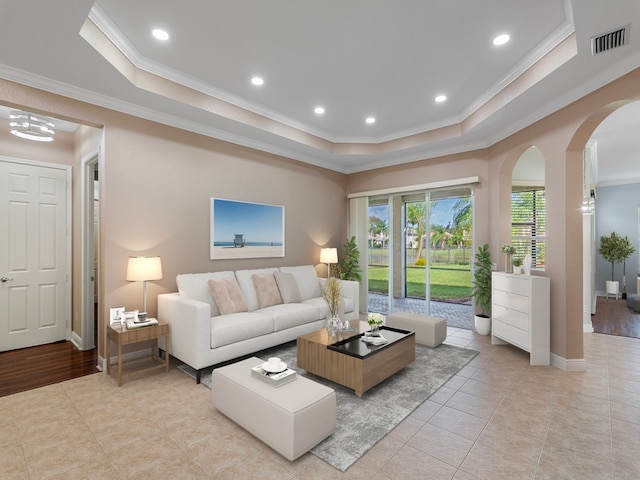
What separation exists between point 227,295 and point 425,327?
2.62m

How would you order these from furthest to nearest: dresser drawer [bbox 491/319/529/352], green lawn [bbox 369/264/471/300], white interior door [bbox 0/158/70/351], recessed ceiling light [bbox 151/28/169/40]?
1. green lawn [bbox 369/264/471/300]
2. white interior door [bbox 0/158/70/351]
3. dresser drawer [bbox 491/319/529/352]
4. recessed ceiling light [bbox 151/28/169/40]

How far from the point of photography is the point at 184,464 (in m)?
2.05

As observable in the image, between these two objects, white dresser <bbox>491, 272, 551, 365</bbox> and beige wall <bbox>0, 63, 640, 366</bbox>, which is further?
white dresser <bbox>491, 272, 551, 365</bbox>

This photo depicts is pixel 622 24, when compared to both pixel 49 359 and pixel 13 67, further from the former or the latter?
pixel 49 359

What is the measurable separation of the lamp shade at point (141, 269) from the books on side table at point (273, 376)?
5.80 feet

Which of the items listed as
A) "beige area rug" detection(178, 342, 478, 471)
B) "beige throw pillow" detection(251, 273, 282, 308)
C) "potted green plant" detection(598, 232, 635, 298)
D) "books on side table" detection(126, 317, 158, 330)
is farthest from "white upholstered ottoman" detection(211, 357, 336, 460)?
"potted green plant" detection(598, 232, 635, 298)

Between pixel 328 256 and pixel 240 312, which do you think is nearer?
pixel 240 312

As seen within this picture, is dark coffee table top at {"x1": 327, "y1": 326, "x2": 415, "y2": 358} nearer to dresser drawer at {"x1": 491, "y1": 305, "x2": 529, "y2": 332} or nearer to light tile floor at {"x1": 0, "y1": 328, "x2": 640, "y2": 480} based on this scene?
light tile floor at {"x1": 0, "y1": 328, "x2": 640, "y2": 480}

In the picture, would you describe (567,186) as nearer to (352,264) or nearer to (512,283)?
(512,283)

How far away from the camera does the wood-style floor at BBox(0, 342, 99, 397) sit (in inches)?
127

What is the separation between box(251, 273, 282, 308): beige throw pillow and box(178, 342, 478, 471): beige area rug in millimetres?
637

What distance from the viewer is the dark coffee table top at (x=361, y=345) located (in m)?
2.97

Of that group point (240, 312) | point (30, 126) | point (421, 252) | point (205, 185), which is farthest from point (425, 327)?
point (30, 126)

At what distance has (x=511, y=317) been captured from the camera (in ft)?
13.4
